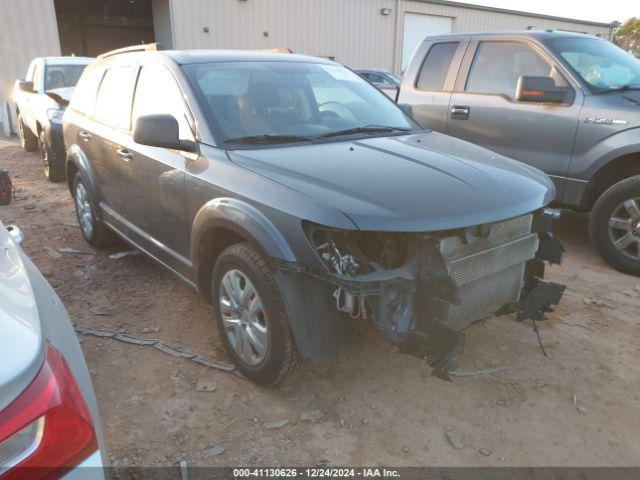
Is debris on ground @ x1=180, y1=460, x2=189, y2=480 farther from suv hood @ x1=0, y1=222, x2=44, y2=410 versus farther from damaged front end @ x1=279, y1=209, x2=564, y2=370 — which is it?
suv hood @ x1=0, y1=222, x2=44, y2=410

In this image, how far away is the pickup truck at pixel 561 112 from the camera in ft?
14.1

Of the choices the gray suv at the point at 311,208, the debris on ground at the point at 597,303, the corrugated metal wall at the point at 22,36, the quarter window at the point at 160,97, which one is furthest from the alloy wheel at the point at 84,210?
the corrugated metal wall at the point at 22,36

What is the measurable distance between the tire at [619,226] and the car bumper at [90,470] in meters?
4.37

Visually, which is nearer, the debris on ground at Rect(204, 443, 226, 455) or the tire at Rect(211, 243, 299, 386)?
the debris on ground at Rect(204, 443, 226, 455)

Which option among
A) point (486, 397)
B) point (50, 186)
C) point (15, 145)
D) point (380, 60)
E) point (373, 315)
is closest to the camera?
point (373, 315)

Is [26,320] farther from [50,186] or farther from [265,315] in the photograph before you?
[50,186]

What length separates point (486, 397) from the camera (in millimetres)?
2773

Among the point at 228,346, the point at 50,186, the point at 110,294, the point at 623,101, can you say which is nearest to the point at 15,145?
the point at 50,186

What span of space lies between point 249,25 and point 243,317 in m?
16.4

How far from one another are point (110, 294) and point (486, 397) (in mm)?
2941

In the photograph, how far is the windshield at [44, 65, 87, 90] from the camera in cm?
878

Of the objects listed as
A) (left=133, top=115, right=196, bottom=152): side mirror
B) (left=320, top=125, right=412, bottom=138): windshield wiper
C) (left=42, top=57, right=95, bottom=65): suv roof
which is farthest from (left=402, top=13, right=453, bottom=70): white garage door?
(left=133, top=115, right=196, bottom=152): side mirror

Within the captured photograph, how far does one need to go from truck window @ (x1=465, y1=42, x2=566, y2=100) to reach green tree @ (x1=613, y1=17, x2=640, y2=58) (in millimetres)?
40034

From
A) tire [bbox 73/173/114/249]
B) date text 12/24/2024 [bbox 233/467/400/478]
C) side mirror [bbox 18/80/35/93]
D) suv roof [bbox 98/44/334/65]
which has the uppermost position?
suv roof [bbox 98/44/334/65]
